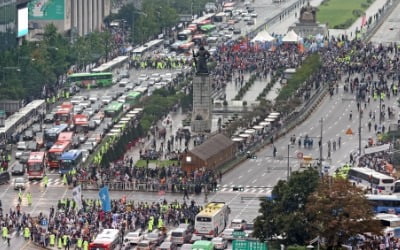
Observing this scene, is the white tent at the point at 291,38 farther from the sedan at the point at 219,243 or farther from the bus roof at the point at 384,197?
the sedan at the point at 219,243

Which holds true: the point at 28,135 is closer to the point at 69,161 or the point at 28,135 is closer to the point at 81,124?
the point at 81,124

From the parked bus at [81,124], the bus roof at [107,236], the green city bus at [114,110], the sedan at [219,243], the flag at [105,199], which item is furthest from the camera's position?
the green city bus at [114,110]

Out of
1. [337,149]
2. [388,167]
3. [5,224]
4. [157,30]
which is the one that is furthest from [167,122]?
[157,30]

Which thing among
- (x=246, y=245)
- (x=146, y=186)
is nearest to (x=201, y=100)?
(x=146, y=186)

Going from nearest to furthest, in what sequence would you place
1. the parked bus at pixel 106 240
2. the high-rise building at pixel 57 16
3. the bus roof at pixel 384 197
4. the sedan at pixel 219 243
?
1. the parked bus at pixel 106 240
2. the sedan at pixel 219 243
3. the bus roof at pixel 384 197
4. the high-rise building at pixel 57 16

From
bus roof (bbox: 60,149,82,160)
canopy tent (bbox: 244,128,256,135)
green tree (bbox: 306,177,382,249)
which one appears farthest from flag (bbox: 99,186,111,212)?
canopy tent (bbox: 244,128,256,135)

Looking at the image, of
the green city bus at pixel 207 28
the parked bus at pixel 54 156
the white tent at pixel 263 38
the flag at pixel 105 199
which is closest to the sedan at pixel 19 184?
the parked bus at pixel 54 156
